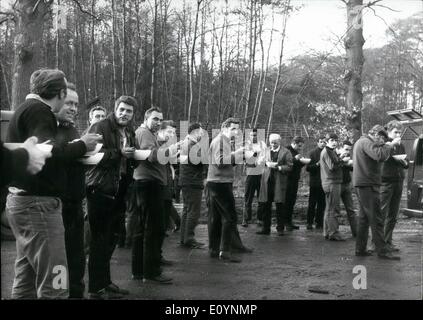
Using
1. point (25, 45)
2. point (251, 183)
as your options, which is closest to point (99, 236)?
point (251, 183)

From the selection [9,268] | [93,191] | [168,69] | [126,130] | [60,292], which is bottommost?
[9,268]

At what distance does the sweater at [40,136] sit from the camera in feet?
11.4

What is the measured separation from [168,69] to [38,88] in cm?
1468

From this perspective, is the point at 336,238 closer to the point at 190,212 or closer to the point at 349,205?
the point at 349,205

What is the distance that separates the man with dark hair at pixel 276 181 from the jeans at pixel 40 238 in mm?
6425

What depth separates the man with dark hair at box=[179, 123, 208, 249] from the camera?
8203 millimetres

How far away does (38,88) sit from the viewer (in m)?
3.67

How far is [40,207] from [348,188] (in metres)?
7.09

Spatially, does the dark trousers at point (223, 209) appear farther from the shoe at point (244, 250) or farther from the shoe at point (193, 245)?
the shoe at point (193, 245)

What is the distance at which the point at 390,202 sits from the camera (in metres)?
7.99

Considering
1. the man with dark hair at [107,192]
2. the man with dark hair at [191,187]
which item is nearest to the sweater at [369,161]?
the man with dark hair at [191,187]

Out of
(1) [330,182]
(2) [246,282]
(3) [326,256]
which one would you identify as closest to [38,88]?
(2) [246,282]

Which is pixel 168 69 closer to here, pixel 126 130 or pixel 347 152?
pixel 347 152
